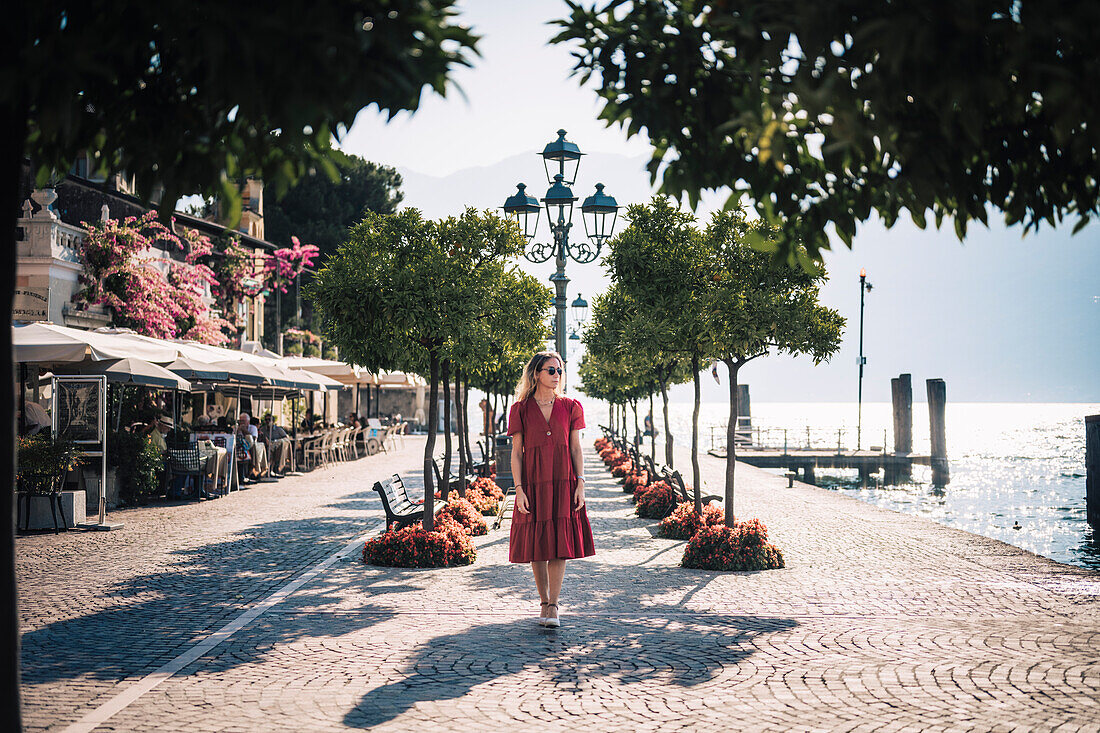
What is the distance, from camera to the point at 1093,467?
22656 mm

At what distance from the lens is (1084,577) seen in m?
10.1

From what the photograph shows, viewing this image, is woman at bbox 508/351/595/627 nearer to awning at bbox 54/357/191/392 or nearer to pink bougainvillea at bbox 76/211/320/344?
awning at bbox 54/357/191/392

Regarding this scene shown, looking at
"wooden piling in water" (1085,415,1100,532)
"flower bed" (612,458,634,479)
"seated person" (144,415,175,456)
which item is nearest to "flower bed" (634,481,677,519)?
"flower bed" (612,458,634,479)

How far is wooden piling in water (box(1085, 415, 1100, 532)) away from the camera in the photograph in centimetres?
2222

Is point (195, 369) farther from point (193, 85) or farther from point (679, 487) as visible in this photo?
point (193, 85)

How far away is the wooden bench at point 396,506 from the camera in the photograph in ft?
37.3

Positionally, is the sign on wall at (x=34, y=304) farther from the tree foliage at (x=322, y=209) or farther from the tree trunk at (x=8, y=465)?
the tree foliage at (x=322, y=209)

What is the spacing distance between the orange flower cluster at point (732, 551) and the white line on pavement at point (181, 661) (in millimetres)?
4055

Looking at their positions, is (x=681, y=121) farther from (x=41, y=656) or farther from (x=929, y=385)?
(x=929, y=385)

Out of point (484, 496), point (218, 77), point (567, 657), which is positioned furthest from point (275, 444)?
point (218, 77)

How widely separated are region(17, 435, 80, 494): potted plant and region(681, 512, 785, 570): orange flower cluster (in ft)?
27.2

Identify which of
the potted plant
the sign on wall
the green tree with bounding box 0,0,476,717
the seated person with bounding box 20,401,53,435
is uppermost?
the sign on wall

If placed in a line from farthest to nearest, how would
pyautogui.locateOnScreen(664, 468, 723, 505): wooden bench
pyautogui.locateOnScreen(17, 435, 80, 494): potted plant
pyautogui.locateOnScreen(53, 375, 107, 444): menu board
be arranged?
pyautogui.locateOnScreen(664, 468, 723, 505): wooden bench → pyautogui.locateOnScreen(53, 375, 107, 444): menu board → pyautogui.locateOnScreen(17, 435, 80, 494): potted plant

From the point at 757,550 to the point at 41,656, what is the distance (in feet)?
23.2
